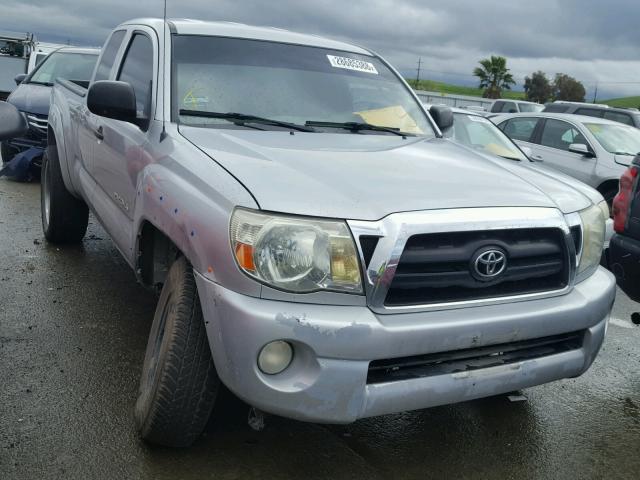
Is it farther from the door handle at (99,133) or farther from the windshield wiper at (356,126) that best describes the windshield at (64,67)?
the windshield wiper at (356,126)

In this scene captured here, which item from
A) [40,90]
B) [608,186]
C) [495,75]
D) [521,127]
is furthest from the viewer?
[495,75]

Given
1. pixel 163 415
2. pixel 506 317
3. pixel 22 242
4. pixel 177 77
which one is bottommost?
pixel 22 242

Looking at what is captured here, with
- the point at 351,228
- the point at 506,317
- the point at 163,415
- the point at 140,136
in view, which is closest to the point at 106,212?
the point at 140,136

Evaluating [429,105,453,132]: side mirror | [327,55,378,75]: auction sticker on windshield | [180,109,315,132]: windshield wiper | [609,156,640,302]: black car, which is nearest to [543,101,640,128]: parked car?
[429,105,453,132]: side mirror

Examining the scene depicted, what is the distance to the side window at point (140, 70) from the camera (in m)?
3.64

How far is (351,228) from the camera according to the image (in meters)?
2.40

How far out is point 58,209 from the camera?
5.61 meters

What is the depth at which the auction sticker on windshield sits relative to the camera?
4098mm

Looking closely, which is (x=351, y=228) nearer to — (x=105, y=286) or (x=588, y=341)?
(x=588, y=341)

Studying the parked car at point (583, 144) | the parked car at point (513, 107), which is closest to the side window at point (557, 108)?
the parked car at point (513, 107)

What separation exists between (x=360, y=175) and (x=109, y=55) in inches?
114

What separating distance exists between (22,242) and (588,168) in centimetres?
721

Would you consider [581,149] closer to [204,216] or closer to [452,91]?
[204,216]

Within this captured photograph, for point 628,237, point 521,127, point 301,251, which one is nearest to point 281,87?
point 301,251
